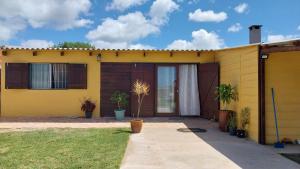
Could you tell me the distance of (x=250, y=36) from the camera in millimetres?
10688

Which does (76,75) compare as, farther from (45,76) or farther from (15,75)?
(15,75)

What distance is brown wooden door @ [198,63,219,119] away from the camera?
36.1 feet

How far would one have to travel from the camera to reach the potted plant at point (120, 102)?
36.4 feet

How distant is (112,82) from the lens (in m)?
11.7

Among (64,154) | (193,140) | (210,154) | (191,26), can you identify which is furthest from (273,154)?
(191,26)

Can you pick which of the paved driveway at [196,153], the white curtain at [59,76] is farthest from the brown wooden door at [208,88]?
the white curtain at [59,76]

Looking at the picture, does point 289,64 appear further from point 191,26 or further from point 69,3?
point 191,26

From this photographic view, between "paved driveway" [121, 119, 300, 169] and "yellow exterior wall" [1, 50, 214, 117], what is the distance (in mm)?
4026

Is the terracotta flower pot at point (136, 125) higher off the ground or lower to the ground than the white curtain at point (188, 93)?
lower

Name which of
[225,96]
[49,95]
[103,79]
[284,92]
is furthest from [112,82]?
[284,92]

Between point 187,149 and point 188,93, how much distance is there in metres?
5.71

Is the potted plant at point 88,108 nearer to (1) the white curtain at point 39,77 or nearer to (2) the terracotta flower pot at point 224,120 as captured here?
(1) the white curtain at point 39,77

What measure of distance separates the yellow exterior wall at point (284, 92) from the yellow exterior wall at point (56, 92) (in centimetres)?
535

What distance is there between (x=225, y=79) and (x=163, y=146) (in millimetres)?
4503
